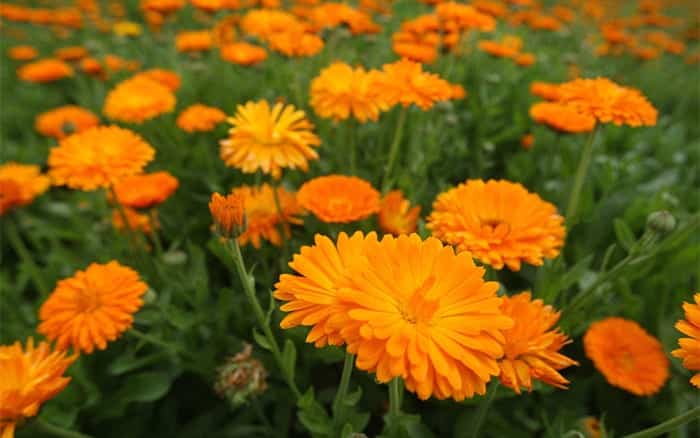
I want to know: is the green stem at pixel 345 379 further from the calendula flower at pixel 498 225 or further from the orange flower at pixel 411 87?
the orange flower at pixel 411 87

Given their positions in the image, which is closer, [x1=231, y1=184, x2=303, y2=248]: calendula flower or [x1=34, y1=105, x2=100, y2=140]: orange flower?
[x1=231, y1=184, x2=303, y2=248]: calendula flower

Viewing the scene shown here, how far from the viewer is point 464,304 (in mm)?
808

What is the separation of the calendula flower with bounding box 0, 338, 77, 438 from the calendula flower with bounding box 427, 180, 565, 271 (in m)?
0.77

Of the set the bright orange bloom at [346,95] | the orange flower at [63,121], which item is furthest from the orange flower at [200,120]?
the orange flower at [63,121]

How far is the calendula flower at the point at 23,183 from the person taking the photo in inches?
60.0

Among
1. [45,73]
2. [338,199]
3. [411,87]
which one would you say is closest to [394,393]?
[338,199]

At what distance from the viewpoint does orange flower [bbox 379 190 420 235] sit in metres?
1.43

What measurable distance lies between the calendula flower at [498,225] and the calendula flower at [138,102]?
1.16 meters

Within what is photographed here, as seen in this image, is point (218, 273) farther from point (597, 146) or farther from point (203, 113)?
point (597, 146)

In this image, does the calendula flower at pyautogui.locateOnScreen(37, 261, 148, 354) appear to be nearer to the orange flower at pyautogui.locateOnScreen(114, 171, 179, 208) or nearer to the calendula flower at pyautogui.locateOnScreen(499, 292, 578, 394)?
the orange flower at pyautogui.locateOnScreen(114, 171, 179, 208)

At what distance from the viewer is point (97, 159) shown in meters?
1.40

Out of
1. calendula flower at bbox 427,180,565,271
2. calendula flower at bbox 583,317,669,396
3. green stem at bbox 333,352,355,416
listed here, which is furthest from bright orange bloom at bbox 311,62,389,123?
calendula flower at bbox 583,317,669,396

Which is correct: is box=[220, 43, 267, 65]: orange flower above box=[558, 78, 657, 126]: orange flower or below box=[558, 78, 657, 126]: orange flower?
below

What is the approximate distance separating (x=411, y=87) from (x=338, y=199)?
367mm
